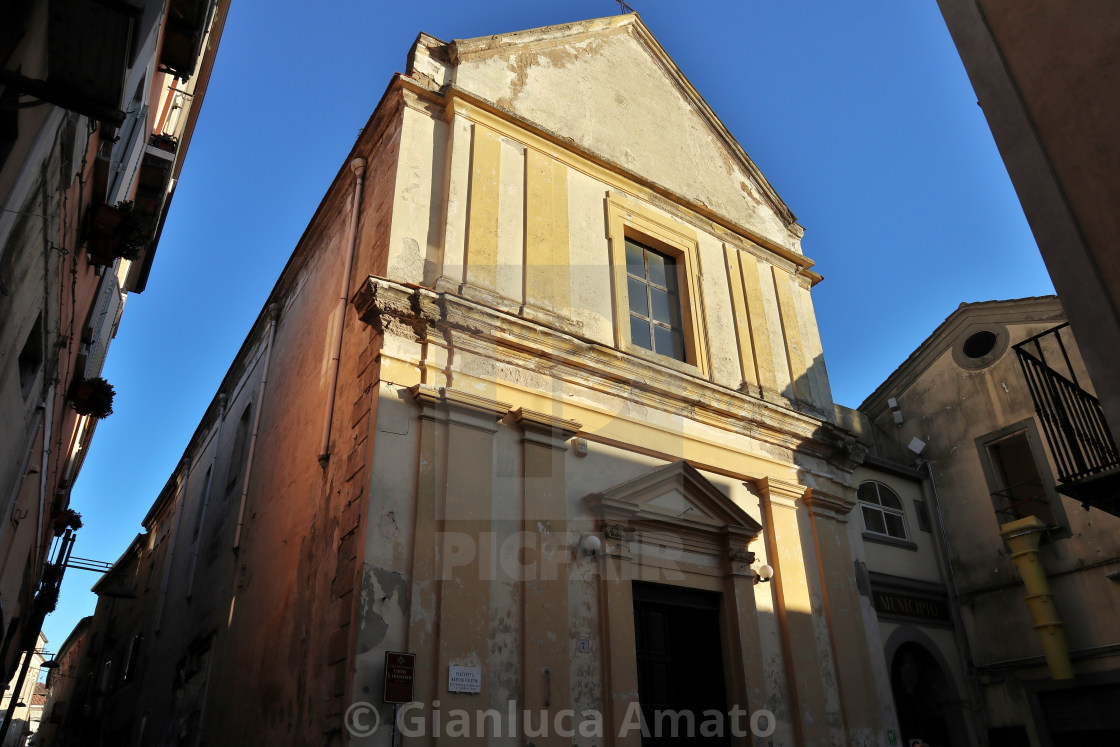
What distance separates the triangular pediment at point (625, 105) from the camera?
32.4ft

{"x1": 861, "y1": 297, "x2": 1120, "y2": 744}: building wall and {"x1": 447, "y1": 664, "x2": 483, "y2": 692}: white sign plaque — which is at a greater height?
{"x1": 861, "y1": 297, "x2": 1120, "y2": 744}: building wall

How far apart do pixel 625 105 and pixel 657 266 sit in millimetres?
2651

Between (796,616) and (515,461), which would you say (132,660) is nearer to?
(515,461)

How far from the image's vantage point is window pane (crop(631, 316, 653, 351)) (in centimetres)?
958

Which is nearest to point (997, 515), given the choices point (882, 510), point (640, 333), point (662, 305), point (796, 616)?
point (882, 510)

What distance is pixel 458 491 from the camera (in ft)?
22.7

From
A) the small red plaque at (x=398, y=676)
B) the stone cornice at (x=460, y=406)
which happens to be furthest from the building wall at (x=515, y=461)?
the small red plaque at (x=398, y=676)

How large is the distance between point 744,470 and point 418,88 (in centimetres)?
595

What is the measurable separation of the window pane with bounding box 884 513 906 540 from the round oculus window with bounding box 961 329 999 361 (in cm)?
374

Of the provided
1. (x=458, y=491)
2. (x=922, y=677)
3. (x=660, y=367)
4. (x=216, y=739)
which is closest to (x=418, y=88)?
(x=660, y=367)

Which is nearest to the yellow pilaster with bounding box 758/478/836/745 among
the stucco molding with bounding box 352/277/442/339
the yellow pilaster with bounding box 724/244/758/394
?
the yellow pilaster with bounding box 724/244/758/394

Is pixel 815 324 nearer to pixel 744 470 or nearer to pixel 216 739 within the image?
pixel 744 470

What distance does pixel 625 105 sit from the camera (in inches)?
448

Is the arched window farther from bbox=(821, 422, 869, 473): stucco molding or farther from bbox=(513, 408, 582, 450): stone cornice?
bbox=(513, 408, 582, 450): stone cornice
